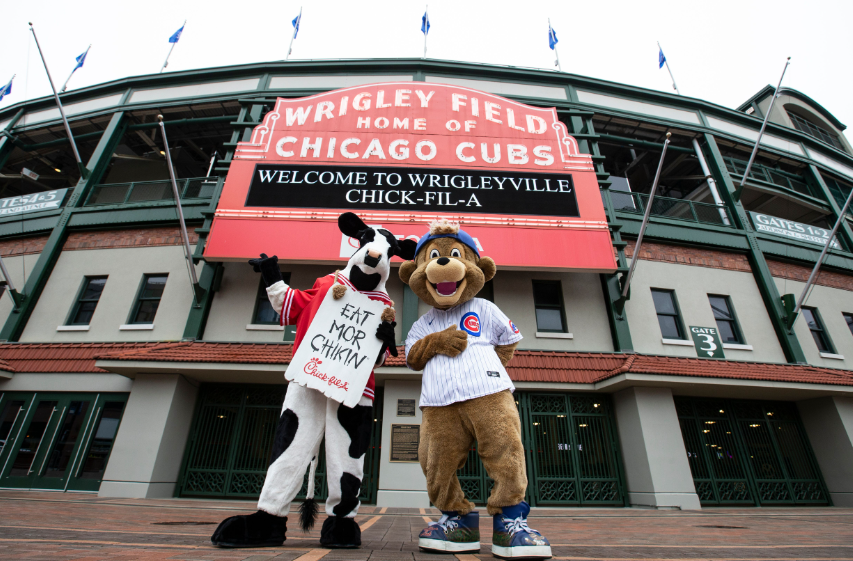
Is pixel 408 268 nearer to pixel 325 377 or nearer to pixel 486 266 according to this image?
pixel 486 266

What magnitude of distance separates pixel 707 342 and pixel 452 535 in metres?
9.17

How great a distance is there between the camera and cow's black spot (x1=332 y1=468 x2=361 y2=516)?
7.87ft

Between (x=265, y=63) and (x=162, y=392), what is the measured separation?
10032 millimetres

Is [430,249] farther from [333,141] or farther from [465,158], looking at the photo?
[333,141]

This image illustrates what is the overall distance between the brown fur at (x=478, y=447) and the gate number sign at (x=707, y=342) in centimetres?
853

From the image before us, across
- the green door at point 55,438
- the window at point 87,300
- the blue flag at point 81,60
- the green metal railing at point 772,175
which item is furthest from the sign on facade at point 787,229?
the blue flag at point 81,60

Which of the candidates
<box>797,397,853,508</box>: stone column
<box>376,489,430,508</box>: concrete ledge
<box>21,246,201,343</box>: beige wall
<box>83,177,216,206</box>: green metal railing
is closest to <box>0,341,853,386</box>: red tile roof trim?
<box>21,246,201,343</box>: beige wall

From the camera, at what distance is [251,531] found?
2119mm

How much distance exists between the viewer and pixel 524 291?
364 inches

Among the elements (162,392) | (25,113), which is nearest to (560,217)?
(162,392)

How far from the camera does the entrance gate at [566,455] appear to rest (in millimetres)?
7609

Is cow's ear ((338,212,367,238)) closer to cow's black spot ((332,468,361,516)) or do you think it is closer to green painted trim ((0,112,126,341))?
cow's black spot ((332,468,361,516))

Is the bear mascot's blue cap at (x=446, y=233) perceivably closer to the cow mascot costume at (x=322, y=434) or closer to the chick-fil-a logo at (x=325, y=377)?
the cow mascot costume at (x=322, y=434)

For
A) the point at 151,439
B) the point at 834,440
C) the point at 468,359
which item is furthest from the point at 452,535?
the point at 834,440
